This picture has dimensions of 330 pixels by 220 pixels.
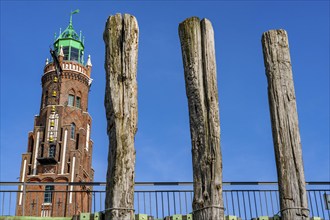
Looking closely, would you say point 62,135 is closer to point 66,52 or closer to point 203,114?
point 66,52

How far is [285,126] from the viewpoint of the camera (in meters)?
9.05

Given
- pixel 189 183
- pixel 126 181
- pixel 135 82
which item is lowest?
pixel 126 181

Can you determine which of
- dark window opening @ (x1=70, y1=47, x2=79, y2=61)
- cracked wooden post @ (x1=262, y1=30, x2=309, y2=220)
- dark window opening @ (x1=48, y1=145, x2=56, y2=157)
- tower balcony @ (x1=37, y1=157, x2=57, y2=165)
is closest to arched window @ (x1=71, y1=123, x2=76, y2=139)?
dark window opening @ (x1=48, y1=145, x2=56, y2=157)

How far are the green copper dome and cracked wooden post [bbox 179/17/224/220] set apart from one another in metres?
62.8

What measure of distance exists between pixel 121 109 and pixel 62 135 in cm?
5557

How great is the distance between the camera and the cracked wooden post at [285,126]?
862 centimetres

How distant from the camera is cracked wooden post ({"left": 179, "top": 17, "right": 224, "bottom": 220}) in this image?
8312 mm

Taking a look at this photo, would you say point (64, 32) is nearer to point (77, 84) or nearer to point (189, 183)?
point (77, 84)

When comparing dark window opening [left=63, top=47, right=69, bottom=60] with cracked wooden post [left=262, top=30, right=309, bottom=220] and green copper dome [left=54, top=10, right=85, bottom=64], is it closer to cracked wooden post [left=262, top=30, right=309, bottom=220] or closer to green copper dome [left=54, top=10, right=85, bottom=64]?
green copper dome [left=54, top=10, right=85, bottom=64]

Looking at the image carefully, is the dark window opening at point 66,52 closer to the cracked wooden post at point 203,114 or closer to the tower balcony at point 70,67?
the tower balcony at point 70,67

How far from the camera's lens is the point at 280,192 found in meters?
8.76

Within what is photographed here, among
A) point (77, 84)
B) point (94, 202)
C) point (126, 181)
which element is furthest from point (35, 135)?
point (126, 181)

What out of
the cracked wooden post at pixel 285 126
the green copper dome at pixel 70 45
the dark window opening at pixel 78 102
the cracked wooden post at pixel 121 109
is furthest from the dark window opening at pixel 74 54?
the cracked wooden post at pixel 285 126

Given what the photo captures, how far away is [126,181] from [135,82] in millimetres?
1818
